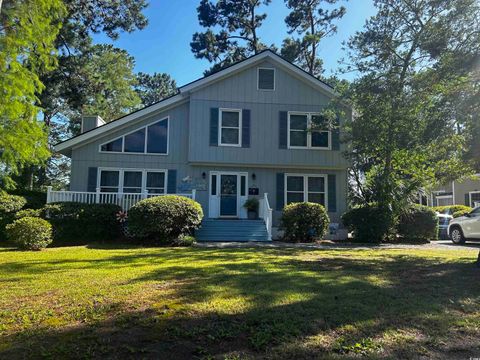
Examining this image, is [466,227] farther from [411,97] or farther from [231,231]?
[231,231]

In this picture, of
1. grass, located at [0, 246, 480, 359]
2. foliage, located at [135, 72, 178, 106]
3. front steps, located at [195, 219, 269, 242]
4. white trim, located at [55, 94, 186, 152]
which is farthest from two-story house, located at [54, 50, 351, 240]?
foliage, located at [135, 72, 178, 106]

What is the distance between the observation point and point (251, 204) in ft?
56.5

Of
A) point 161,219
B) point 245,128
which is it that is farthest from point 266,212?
point 161,219

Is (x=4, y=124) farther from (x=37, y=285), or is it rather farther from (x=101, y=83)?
(x=101, y=83)

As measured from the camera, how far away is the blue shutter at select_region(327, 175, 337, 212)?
719 inches

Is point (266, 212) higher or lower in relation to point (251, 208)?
lower

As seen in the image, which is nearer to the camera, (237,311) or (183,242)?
(237,311)

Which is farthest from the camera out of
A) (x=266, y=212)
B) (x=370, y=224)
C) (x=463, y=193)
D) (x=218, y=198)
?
(x=463, y=193)

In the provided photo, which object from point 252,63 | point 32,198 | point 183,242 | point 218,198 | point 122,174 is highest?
point 252,63

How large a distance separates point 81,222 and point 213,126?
6.97m

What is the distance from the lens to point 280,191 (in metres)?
18.1

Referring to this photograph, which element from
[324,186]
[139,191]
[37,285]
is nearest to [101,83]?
[139,191]

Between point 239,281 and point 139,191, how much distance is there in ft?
39.9

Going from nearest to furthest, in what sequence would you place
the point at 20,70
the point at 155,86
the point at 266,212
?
the point at 20,70, the point at 266,212, the point at 155,86
